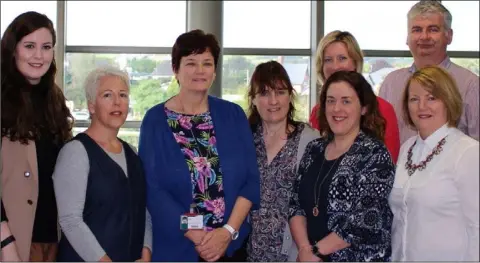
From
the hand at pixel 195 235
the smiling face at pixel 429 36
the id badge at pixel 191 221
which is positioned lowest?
the hand at pixel 195 235

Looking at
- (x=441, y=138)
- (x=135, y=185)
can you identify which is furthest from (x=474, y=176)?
(x=135, y=185)

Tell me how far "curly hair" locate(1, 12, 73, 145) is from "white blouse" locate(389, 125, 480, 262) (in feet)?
3.95

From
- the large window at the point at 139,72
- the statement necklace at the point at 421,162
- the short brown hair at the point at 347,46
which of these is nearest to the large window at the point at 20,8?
the large window at the point at 139,72

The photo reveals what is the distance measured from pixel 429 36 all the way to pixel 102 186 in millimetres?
1770

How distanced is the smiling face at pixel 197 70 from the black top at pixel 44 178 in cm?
52

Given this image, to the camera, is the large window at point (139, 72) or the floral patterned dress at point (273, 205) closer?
the floral patterned dress at point (273, 205)

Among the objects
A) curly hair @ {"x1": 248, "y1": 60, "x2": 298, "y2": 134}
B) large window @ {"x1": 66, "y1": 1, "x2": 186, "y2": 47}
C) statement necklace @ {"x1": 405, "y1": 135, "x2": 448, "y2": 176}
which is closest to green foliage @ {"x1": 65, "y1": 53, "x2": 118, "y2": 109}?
large window @ {"x1": 66, "y1": 1, "x2": 186, "y2": 47}

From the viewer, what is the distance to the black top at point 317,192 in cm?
228

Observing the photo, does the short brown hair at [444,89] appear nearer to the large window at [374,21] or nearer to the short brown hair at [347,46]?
the short brown hair at [347,46]

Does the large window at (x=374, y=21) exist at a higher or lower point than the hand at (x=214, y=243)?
higher

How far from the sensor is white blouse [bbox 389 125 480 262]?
72.7 inches

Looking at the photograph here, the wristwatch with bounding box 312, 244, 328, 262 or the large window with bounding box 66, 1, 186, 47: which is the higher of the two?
the large window with bounding box 66, 1, 186, 47

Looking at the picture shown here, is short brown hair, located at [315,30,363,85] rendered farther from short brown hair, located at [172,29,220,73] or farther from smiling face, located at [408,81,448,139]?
smiling face, located at [408,81,448,139]

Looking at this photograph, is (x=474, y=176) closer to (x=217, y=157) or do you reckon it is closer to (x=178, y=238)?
(x=217, y=157)
